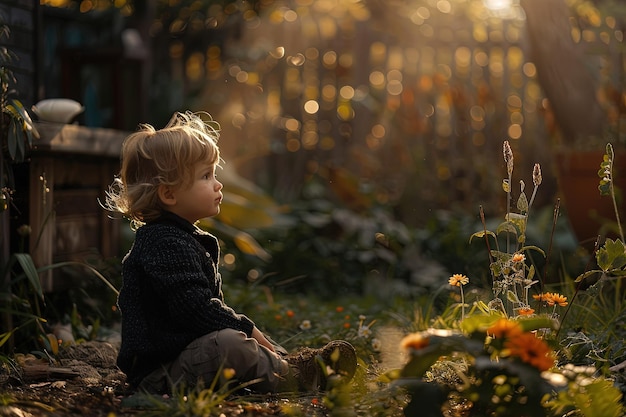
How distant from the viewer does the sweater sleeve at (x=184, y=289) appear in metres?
2.51

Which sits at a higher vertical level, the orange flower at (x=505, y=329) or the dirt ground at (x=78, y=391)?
the orange flower at (x=505, y=329)

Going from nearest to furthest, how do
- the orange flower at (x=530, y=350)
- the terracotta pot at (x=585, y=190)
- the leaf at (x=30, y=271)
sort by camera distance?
the orange flower at (x=530, y=350) → the leaf at (x=30, y=271) → the terracotta pot at (x=585, y=190)

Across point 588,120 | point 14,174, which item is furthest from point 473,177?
point 14,174

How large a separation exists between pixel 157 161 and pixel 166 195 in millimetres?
111

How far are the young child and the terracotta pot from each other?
2.66 meters

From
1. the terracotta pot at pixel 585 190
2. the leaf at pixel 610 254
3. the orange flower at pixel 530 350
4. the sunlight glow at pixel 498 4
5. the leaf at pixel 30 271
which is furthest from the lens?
the sunlight glow at pixel 498 4

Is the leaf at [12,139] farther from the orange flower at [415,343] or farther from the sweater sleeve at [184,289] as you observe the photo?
the orange flower at [415,343]

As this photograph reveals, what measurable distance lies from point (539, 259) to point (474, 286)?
482mm

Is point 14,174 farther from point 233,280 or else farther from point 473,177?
point 473,177

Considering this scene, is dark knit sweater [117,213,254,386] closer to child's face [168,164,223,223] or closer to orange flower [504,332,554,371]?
child's face [168,164,223,223]

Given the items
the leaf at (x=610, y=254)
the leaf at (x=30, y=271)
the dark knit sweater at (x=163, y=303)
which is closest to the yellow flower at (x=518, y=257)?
the leaf at (x=610, y=254)

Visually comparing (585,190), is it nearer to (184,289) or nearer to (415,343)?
(184,289)

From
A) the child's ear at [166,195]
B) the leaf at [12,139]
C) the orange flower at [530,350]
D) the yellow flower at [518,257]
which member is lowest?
the orange flower at [530,350]

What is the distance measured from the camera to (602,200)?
4.79m
